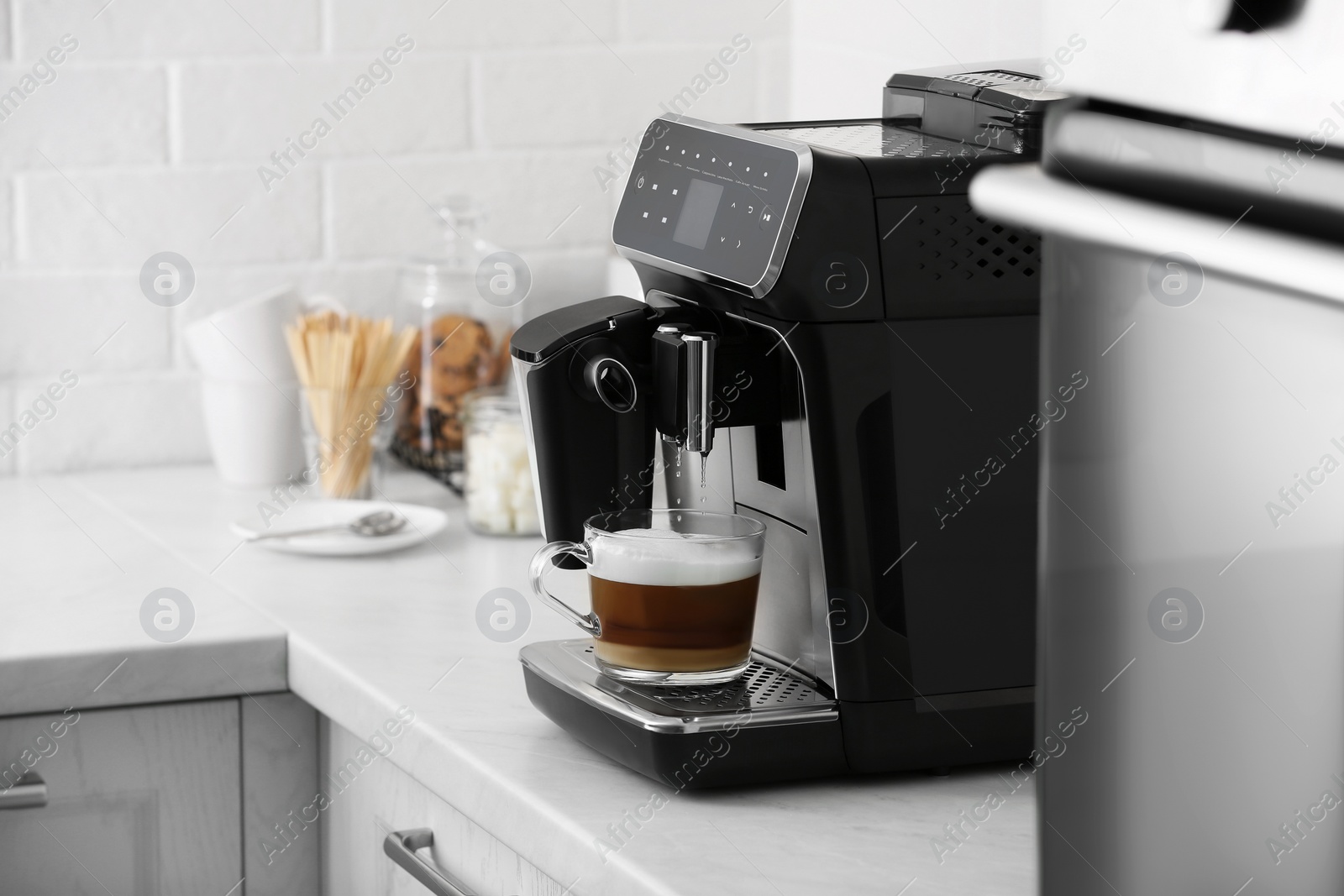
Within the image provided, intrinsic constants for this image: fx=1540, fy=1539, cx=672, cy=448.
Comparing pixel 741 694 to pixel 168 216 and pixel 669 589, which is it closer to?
pixel 669 589

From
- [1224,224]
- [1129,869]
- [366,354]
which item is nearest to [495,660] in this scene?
[366,354]

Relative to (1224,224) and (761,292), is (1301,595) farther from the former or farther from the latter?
(761,292)

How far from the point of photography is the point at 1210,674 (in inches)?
17.7

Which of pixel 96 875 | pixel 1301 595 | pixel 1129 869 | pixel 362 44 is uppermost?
pixel 362 44

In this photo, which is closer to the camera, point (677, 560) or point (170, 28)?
point (677, 560)

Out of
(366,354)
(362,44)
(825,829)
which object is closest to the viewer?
(825,829)

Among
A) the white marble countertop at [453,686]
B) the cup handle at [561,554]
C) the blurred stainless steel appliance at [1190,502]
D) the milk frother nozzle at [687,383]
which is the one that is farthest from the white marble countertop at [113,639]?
the blurred stainless steel appliance at [1190,502]

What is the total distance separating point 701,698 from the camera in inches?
33.1

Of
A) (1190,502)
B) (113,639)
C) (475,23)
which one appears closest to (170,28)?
(475,23)

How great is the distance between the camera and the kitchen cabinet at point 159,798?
3.56 feet

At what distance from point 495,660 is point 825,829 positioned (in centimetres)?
35

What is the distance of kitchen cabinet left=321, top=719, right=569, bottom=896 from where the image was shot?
875mm

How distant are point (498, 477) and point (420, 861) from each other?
53cm

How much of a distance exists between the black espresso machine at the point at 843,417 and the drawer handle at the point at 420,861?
0.43 feet
